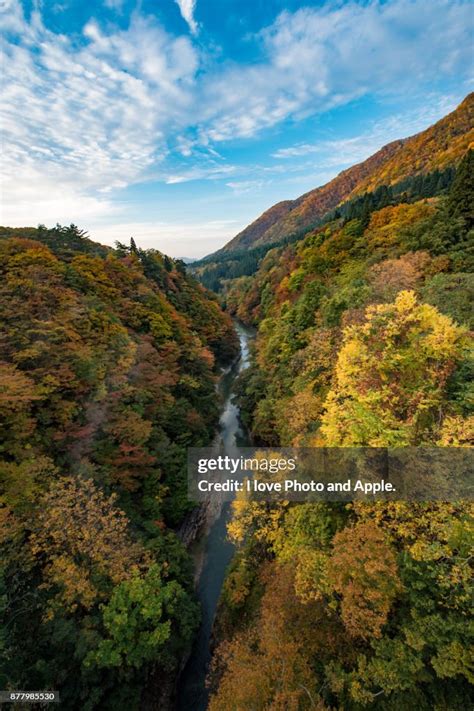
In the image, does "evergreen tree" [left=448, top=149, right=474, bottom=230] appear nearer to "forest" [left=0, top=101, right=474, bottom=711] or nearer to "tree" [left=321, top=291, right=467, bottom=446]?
"forest" [left=0, top=101, right=474, bottom=711]

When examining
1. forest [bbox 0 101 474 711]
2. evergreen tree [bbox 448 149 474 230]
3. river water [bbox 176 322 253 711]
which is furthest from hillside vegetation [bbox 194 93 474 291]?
river water [bbox 176 322 253 711]

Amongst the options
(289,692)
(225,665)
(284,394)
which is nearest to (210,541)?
(225,665)

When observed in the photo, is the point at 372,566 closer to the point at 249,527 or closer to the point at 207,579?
the point at 249,527

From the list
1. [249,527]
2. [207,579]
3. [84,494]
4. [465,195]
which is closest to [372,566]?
[249,527]

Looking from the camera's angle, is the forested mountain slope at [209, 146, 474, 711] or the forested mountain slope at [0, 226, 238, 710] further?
the forested mountain slope at [0, 226, 238, 710]

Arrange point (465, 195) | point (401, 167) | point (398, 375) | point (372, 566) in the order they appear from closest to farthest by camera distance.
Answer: point (372, 566)
point (398, 375)
point (465, 195)
point (401, 167)

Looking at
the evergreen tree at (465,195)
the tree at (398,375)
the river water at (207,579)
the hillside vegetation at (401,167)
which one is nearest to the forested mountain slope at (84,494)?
the river water at (207,579)

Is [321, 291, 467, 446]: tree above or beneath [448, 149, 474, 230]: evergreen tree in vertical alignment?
beneath

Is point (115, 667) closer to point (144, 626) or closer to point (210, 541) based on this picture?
point (144, 626)
